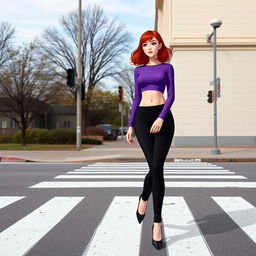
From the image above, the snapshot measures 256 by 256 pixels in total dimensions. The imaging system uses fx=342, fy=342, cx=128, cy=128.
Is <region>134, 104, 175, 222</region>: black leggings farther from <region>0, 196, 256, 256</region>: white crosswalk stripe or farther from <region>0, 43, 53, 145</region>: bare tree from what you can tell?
<region>0, 43, 53, 145</region>: bare tree

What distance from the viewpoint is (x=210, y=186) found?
729 centimetres

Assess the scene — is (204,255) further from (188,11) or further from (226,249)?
(188,11)

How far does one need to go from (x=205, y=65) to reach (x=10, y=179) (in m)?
15.9

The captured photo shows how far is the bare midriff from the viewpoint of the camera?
363cm

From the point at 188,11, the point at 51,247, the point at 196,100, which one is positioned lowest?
the point at 51,247

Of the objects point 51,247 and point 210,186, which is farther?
point 210,186

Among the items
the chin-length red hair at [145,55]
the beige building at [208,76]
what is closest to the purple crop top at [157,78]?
the chin-length red hair at [145,55]

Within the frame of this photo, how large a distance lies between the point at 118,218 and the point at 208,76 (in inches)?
707

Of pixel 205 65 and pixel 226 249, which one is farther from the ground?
pixel 205 65

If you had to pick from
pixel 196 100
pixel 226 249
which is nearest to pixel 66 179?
pixel 226 249

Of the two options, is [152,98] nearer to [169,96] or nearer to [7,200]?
[169,96]

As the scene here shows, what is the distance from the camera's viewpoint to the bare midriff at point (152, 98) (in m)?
3.63

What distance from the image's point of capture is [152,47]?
3.72 meters

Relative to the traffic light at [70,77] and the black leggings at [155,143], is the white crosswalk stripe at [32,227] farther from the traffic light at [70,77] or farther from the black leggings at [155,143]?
the traffic light at [70,77]
